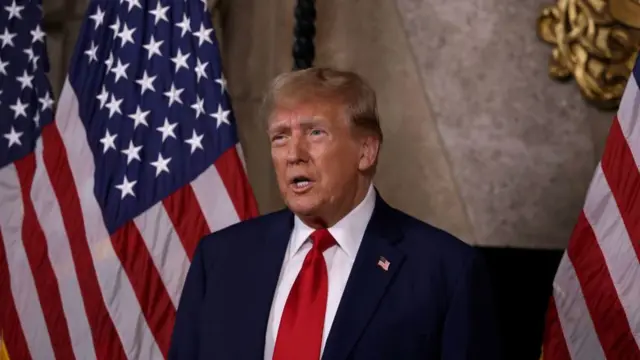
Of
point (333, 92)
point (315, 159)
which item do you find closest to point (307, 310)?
point (315, 159)

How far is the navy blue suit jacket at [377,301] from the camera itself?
1.37 metres

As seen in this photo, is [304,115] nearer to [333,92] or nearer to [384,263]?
[333,92]

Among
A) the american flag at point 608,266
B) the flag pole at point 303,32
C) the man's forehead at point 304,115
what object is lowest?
the american flag at point 608,266

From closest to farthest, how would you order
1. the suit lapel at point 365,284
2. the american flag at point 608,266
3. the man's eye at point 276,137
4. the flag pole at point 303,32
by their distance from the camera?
the suit lapel at point 365,284
the man's eye at point 276,137
the american flag at point 608,266
the flag pole at point 303,32

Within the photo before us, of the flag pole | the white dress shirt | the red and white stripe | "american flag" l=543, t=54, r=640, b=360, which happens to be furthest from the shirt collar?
the flag pole

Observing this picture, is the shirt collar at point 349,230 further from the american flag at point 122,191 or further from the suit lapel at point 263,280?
the american flag at point 122,191

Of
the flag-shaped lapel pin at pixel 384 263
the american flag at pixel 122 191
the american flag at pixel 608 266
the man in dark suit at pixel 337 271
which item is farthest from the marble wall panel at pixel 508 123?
the flag-shaped lapel pin at pixel 384 263

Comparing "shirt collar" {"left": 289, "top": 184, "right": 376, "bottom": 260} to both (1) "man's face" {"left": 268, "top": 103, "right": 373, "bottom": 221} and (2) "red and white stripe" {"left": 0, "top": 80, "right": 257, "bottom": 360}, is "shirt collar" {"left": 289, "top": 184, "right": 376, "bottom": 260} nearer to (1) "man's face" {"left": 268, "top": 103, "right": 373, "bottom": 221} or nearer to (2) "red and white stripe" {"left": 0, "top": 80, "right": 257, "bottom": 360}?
(1) "man's face" {"left": 268, "top": 103, "right": 373, "bottom": 221}

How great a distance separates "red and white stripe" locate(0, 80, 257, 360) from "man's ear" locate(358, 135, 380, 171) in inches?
35.1

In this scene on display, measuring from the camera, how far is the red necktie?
4.51ft

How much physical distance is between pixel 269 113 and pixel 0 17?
→ 1.58m

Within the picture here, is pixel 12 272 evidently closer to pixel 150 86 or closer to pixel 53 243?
pixel 53 243

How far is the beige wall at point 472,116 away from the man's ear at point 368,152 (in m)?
0.88

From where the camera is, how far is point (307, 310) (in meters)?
1.39
